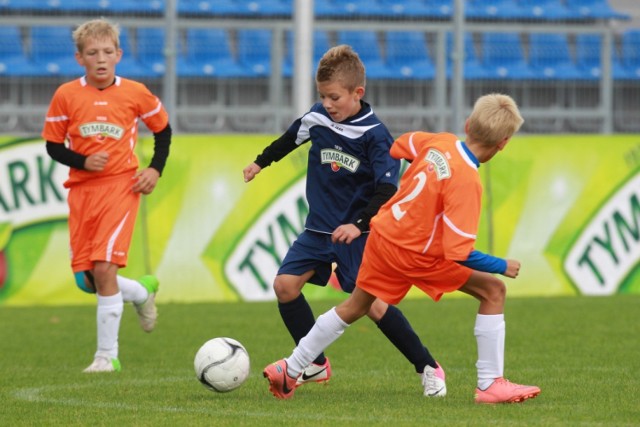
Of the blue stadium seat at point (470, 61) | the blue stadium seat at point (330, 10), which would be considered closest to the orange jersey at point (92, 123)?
the blue stadium seat at point (470, 61)

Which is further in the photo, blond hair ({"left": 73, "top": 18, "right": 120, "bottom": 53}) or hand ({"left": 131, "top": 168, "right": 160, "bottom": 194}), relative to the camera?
hand ({"left": 131, "top": 168, "right": 160, "bottom": 194})

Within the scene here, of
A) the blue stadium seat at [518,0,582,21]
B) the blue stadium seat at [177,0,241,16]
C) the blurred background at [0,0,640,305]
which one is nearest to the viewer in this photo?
the blurred background at [0,0,640,305]

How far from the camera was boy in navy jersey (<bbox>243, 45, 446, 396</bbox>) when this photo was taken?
20.0ft

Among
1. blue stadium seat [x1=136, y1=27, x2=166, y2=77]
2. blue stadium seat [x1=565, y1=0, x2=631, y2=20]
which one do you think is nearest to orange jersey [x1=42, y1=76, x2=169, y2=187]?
blue stadium seat [x1=136, y1=27, x2=166, y2=77]

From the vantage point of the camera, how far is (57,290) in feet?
37.2

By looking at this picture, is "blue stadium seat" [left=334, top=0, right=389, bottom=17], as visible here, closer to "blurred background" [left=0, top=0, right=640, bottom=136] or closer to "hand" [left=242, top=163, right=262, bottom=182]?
"blurred background" [left=0, top=0, right=640, bottom=136]

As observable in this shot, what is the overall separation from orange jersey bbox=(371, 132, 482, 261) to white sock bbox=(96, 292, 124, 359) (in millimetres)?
2293

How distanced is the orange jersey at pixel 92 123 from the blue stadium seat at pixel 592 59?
7.55 meters

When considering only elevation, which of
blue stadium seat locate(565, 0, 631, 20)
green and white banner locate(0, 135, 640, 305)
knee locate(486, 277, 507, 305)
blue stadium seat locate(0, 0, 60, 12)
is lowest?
green and white banner locate(0, 135, 640, 305)

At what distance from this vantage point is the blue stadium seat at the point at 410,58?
44.3 feet

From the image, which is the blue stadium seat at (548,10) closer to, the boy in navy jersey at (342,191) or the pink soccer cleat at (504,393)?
the boy in navy jersey at (342,191)

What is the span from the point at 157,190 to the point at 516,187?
11.8ft

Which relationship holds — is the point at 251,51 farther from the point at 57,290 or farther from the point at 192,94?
the point at 57,290

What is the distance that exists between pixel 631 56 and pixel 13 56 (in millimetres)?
7022
